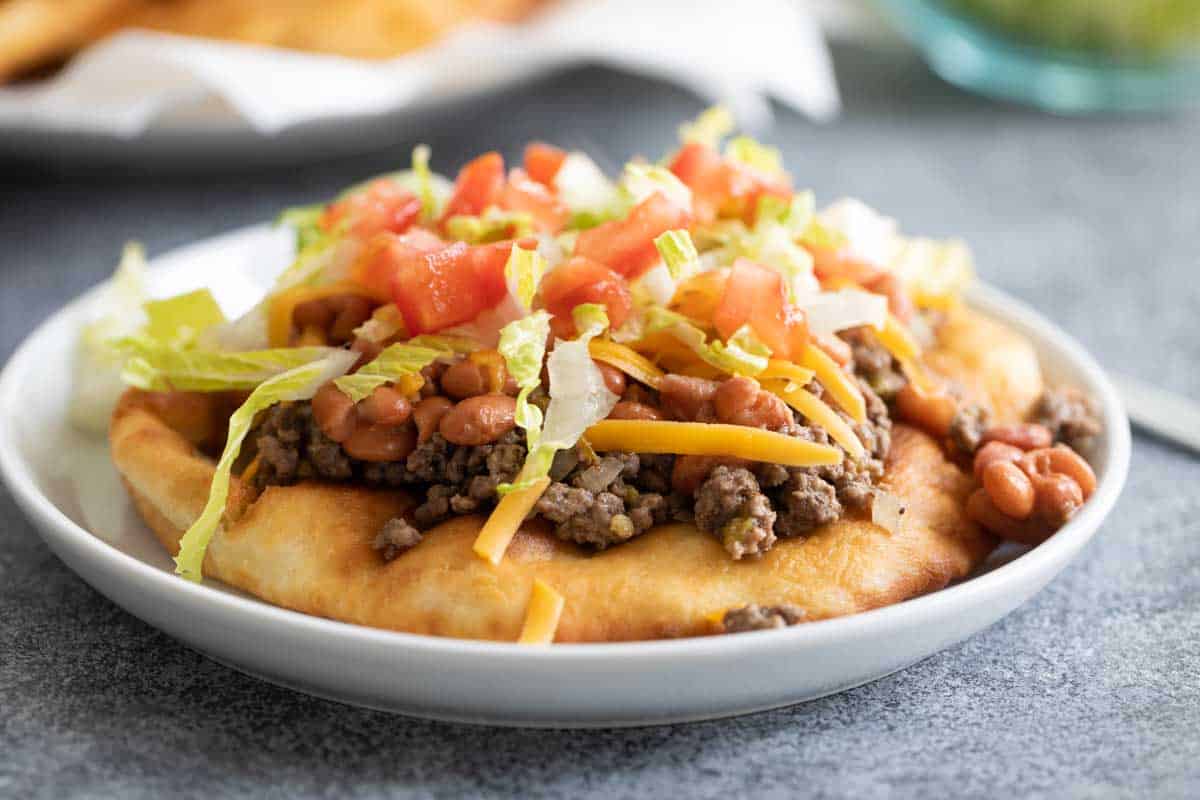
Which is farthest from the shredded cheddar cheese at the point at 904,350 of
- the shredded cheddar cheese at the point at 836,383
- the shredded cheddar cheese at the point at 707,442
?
the shredded cheddar cheese at the point at 707,442

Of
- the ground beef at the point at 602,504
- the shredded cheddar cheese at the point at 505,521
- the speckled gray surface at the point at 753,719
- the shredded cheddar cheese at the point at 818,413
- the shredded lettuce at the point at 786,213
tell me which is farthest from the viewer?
the shredded lettuce at the point at 786,213

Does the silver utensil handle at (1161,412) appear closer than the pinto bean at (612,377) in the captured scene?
No

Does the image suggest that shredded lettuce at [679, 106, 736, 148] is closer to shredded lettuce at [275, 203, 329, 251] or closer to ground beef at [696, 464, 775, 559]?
shredded lettuce at [275, 203, 329, 251]

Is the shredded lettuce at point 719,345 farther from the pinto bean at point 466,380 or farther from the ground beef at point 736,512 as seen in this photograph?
the pinto bean at point 466,380

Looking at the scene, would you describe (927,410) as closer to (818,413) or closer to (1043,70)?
(818,413)

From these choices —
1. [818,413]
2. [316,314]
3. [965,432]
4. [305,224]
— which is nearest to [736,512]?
[818,413]

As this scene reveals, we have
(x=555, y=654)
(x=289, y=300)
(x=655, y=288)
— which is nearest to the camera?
(x=555, y=654)
